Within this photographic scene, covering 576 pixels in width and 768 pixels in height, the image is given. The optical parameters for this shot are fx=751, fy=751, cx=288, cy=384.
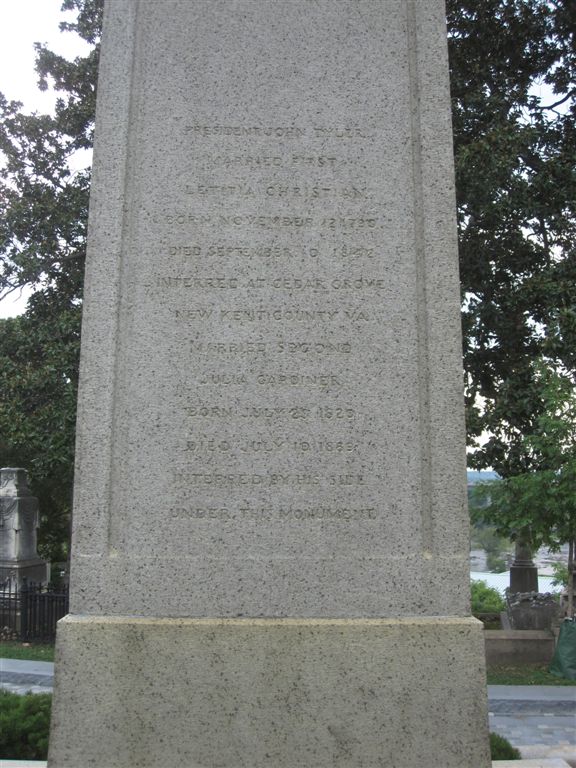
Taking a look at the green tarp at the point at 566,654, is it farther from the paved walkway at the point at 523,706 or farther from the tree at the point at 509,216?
the tree at the point at 509,216

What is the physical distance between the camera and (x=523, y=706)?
10.3 meters

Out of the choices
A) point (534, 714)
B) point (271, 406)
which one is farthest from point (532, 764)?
point (534, 714)

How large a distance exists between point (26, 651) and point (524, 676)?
956cm

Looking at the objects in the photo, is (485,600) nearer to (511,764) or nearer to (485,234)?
(485,234)

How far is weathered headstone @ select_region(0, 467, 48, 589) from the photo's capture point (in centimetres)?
1947

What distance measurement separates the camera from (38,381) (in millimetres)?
16656

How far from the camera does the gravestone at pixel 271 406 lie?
339 cm

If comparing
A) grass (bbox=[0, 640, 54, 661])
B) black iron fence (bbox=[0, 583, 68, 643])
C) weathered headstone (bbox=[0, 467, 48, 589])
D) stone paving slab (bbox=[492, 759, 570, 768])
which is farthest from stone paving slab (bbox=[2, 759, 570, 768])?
weathered headstone (bbox=[0, 467, 48, 589])

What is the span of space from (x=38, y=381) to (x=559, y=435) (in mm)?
10922

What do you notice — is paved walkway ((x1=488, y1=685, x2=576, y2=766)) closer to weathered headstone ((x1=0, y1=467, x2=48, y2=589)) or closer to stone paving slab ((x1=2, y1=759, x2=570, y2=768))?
stone paving slab ((x1=2, y1=759, x2=570, y2=768))

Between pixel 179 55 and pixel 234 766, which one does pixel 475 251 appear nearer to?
pixel 179 55

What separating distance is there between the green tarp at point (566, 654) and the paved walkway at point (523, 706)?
1.15m

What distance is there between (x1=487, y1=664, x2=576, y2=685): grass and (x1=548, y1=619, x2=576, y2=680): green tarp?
0.41 feet

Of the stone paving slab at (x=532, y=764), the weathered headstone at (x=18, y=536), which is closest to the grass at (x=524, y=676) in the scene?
the stone paving slab at (x=532, y=764)
